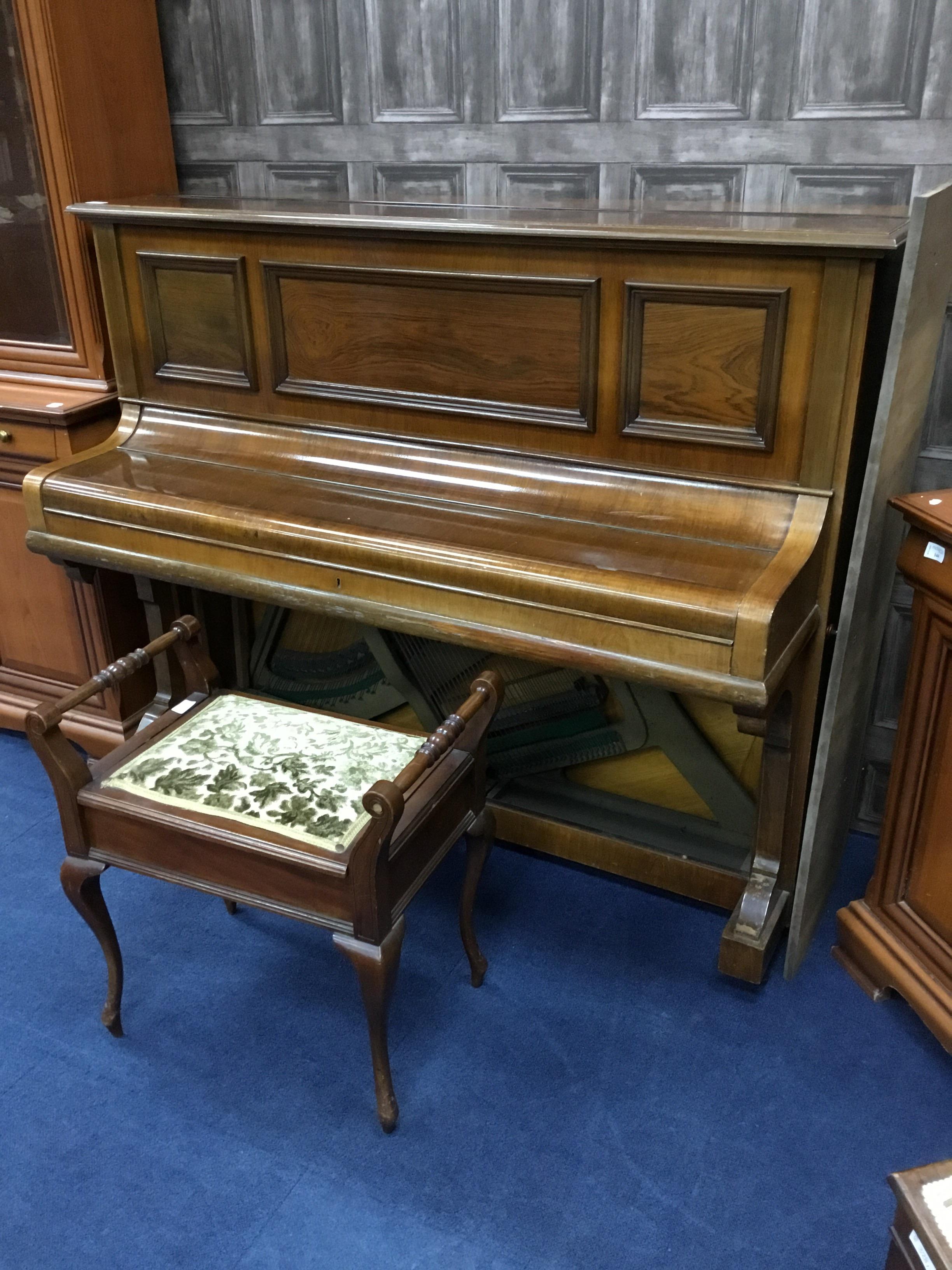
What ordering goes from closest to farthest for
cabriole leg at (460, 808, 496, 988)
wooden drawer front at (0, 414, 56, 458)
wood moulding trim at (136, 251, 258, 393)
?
cabriole leg at (460, 808, 496, 988) → wood moulding trim at (136, 251, 258, 393) → wooden drawer front at (0, 414, 56, 458)

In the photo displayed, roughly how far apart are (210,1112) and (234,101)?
2.16 meters

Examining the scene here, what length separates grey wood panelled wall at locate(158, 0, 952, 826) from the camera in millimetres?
1915

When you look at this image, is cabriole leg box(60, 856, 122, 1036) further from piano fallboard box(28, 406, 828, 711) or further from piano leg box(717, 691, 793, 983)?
piano leg box(717, 691, 793, 983)

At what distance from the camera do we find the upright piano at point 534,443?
1.63 meters

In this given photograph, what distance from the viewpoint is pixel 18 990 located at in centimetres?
202

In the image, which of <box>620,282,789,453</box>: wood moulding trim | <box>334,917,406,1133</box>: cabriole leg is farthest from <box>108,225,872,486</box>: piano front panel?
<box>334,917,406,1133</box>: cabriole leg

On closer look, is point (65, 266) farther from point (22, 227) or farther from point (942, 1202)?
point (942, 1202)

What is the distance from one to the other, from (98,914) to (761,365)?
56.2 inches

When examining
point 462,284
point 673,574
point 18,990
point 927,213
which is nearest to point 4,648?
point 18,990

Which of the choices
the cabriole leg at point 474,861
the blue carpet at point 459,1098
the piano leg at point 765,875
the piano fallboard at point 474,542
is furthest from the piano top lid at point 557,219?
the blue carpet at point 459,1098

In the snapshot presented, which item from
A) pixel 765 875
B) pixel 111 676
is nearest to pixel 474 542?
pixel 111 676

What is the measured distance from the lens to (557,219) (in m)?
1.82

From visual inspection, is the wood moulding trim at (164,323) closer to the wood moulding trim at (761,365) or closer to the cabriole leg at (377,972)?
the wood moulding trim at (761,365)

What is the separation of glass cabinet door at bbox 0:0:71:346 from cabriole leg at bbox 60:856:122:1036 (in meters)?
1.26
